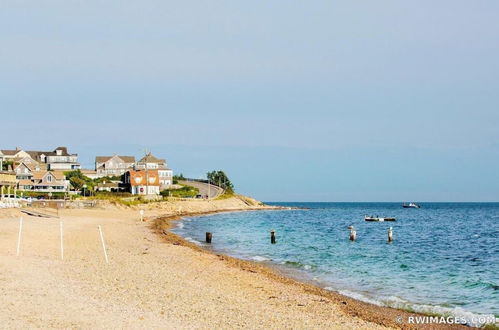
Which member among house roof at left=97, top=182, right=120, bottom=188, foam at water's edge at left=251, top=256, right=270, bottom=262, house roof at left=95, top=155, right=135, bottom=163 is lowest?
foam at water's edge at left=251, top=256, right=270, bottom=262

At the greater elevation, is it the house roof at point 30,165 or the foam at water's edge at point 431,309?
the house roof at point 30,165

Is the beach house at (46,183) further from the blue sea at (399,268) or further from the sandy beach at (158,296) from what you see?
the sandy beach at (158,296)

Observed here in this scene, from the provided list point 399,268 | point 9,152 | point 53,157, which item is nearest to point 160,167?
point 53,157

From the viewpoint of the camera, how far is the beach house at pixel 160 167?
473 feet

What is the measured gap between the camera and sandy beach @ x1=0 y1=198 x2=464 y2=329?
46.2 ft

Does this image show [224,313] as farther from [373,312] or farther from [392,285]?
[392,285]

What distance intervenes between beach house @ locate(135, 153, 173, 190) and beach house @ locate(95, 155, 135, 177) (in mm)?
2689

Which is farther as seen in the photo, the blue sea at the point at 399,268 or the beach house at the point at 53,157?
the beach house at the point at 53,157

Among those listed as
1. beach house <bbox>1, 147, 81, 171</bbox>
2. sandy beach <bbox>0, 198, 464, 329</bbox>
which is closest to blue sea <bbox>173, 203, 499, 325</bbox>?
sandy beach <bbox>0, 198, 464, 329</bbox>

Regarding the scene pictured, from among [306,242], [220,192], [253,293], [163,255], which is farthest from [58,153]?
[253,293]

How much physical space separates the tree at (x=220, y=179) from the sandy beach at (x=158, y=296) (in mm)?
136491

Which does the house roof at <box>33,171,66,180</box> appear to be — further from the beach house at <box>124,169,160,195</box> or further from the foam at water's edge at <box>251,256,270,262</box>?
the foam at water's edge at <box>251,256,270,262</box>

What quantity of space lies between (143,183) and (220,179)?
141ft

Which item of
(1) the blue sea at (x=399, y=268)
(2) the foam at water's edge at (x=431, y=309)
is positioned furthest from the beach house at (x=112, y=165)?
(2) the foam at water's edge at (x=431, y=309)
